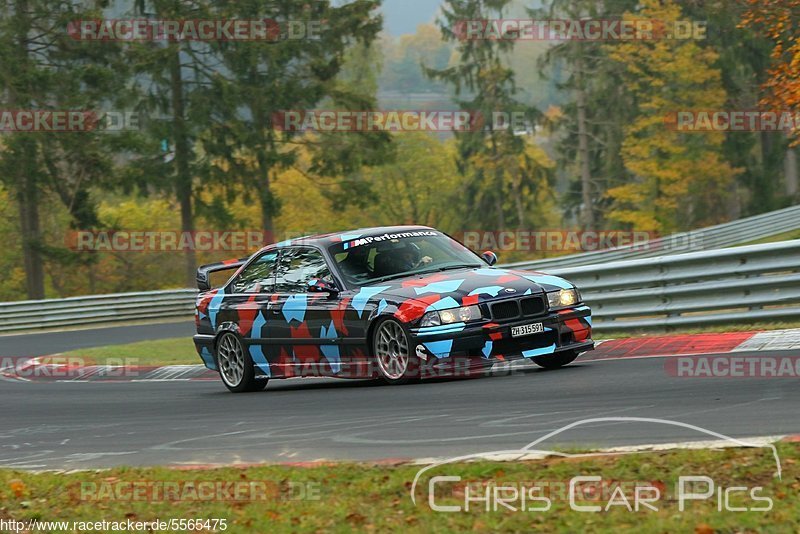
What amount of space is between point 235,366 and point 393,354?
2594 millimetres

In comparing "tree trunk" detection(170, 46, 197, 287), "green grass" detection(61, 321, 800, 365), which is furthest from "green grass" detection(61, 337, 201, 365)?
"tree trunk" detection(170, 46, 197, 287)

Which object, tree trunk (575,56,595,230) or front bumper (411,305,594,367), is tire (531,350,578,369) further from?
tree trunk (575,56,595,230)

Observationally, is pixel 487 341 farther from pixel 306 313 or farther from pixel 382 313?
pixel 306 313

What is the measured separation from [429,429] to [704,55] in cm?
4626

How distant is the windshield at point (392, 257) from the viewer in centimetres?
1223

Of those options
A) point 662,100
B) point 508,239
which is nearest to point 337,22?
point 662,100

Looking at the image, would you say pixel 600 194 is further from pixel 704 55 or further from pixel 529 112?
pixel 704 55

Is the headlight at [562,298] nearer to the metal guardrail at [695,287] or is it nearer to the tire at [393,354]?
the tire at [393,354]

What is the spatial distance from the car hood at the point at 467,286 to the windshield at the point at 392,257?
313mm

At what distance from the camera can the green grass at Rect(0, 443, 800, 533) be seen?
218 inches

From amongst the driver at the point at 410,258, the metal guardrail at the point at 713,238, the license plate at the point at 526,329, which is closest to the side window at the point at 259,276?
the driver at the point at 410,258

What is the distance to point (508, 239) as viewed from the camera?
2665 inches

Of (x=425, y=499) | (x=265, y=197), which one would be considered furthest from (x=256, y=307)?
(x=265, y=197)

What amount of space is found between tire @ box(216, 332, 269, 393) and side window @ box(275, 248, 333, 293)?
2.81 ft
